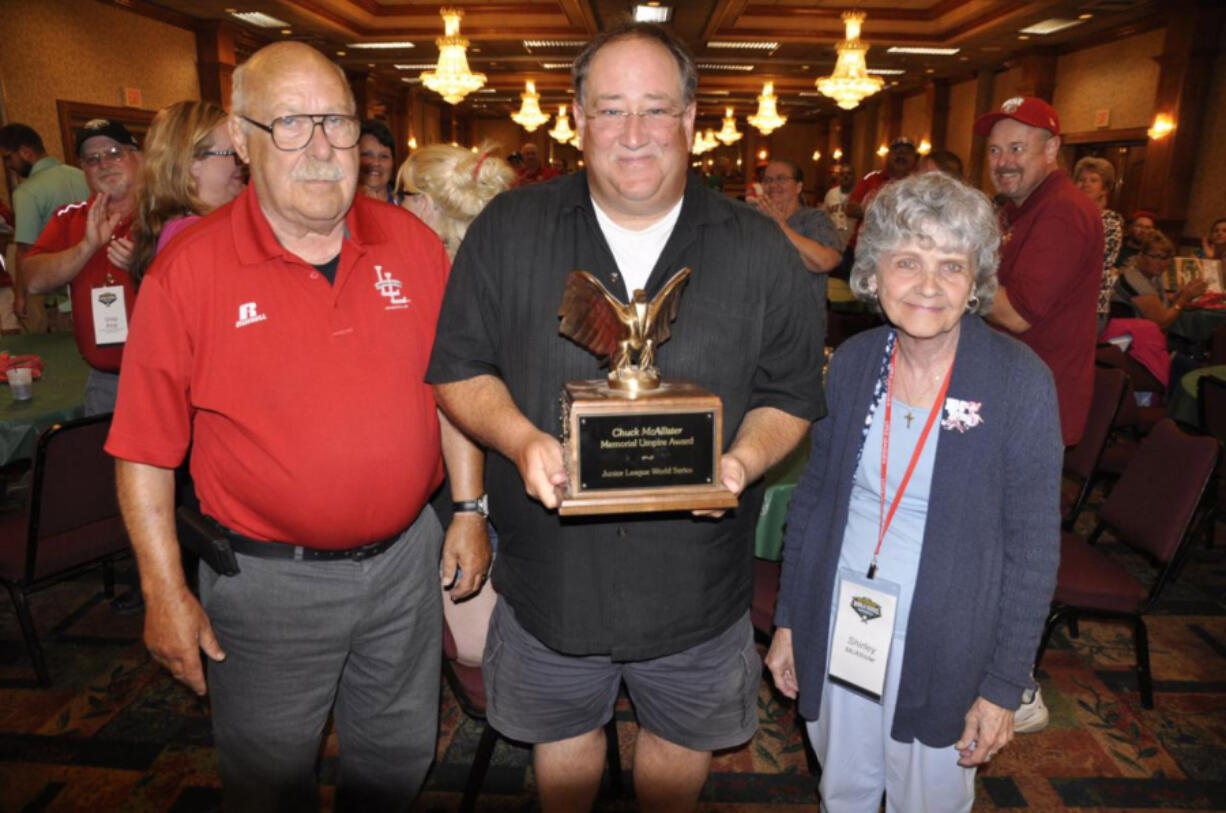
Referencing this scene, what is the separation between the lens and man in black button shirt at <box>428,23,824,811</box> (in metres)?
1.52

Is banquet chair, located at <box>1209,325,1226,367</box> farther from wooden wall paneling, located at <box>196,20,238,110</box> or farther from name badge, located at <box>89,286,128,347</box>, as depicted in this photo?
wooden wall paneling, located at <box>196,20,238,110</box>

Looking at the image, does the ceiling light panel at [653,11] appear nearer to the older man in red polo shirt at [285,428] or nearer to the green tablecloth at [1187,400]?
the green tablecloth at [1187,400]

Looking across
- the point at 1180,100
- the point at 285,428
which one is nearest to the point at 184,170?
the point at 285,428

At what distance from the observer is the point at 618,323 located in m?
1.46

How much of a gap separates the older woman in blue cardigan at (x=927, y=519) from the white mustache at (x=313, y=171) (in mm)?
1215

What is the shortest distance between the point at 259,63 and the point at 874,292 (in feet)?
4.80

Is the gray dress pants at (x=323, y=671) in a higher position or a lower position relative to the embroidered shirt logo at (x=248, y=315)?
lower

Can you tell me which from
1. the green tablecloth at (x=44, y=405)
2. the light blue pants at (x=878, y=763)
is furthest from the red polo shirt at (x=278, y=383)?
the green tablecloth at (x=44, y=405)

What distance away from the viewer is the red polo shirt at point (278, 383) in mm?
1557

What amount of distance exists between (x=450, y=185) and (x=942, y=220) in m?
2.02

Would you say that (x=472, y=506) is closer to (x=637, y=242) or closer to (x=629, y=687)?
(x=629, y=687)

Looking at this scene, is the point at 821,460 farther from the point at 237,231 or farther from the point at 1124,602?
the point at 1124,602

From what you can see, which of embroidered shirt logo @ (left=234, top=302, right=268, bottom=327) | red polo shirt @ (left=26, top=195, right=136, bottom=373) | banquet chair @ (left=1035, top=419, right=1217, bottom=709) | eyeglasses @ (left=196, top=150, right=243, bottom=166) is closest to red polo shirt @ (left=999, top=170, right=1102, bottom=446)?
banquet chair @ (left=1035, top=419, right=1217, bottom=709)

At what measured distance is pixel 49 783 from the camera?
97.5 inches
